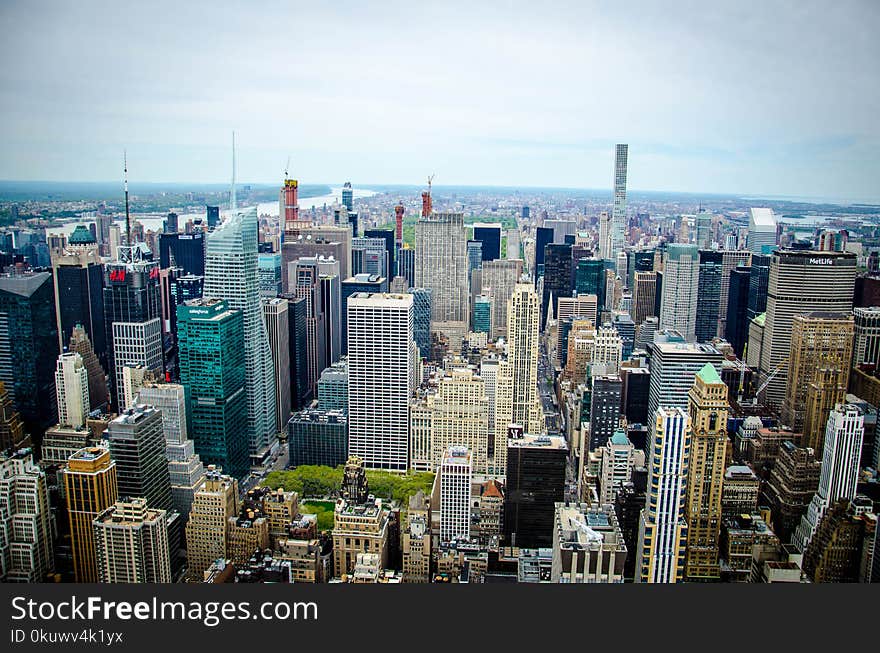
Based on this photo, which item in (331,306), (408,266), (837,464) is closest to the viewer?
(837,464)

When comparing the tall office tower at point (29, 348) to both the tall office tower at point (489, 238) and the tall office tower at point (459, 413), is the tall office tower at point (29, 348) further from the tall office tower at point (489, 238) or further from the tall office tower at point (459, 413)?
the tall office tower at point (489, 238)

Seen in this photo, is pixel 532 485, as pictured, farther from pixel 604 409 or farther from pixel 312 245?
pixel 312 245

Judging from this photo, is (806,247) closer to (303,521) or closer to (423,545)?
(423,545)

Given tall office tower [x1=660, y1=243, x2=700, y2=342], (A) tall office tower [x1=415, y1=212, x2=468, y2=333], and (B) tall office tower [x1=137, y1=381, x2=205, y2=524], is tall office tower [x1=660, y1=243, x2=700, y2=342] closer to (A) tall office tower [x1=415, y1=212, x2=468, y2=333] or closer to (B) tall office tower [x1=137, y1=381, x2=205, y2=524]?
(A) tall office tower [x1=415, y1=212, x2=468, y2=333]

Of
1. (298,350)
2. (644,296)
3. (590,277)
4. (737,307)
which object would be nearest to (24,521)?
(298,350)

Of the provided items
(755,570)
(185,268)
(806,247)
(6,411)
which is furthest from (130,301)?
(806,247)

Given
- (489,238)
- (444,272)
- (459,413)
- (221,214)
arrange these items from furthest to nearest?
(444,272) → (489,238) → (459,413) → (221,214)
